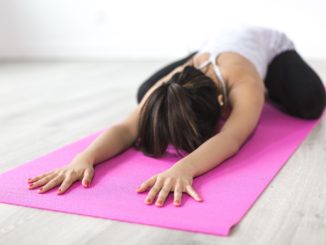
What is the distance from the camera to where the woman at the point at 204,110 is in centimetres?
146

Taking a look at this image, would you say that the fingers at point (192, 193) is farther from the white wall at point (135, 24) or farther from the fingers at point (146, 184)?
the white wall at point (135, 24)

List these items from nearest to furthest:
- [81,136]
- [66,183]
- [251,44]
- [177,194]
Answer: [177,194] < [66,183] < [81,136] < [251,44]

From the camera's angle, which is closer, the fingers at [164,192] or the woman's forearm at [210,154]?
the fingers at [164,192]

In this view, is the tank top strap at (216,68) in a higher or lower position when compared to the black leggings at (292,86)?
higher

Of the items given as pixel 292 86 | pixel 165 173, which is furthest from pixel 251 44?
pixel 165 173

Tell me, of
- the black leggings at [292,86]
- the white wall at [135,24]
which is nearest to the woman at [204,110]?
the black leggings at [292,86]

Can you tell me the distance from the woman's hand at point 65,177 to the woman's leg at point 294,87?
3.15ft

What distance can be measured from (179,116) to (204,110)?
14cm

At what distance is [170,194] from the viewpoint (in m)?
1.35

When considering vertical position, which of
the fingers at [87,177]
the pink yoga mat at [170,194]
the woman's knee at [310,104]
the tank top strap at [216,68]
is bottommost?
the woman's knee at [310,104]

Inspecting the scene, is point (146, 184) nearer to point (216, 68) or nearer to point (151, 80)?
point (216, 68)

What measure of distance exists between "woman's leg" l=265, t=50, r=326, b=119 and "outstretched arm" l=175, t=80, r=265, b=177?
259 millimetres

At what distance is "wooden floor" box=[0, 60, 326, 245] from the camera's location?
115cm

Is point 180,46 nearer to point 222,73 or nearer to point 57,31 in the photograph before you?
point 57,31
